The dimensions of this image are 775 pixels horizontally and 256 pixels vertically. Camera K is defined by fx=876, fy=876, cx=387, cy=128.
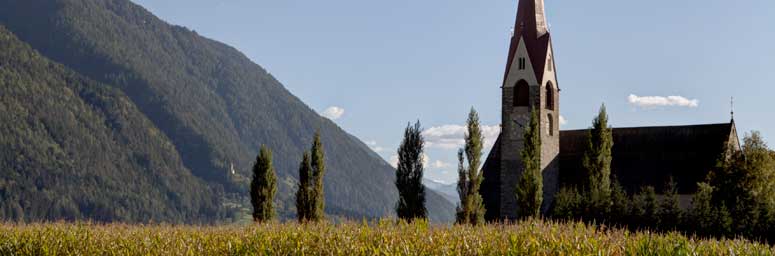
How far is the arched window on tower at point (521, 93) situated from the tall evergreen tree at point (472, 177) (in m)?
8.26

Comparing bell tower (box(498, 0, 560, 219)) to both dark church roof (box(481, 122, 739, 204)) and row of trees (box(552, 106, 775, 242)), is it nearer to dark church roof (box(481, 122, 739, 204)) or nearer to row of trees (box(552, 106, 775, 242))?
dark church roof (box(481, 122, 739, 204))

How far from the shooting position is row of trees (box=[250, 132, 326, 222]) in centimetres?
5906

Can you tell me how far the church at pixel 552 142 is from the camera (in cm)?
6444

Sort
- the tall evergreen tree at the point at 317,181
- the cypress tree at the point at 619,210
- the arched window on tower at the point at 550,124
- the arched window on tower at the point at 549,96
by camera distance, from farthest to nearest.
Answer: the arched window on tower at the point at 549,96 < the arched window on tower at the point at 550,124 < the tall evergreen tree at the point at 317,181 < the cypress tree at the point at 619,210

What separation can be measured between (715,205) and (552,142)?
A: 62.6ft

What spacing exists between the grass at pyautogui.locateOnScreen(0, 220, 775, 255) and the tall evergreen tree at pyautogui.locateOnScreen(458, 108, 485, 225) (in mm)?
35124

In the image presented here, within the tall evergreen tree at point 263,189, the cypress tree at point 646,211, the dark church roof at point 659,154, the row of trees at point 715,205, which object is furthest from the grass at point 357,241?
the dark church roof at point 659,154

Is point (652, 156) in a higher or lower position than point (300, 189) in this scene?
higher

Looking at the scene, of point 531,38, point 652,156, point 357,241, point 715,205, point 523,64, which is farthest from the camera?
point 531,38

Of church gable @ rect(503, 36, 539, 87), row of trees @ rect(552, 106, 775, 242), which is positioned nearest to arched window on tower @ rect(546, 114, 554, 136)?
church gable @ rect(503, 36, 539, 87)

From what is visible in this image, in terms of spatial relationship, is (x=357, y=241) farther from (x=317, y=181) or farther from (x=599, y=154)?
(x=599, y=154)

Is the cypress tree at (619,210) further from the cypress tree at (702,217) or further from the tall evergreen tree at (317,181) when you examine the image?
the tall evergreen tree at (317,181)

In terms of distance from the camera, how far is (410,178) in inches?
2440

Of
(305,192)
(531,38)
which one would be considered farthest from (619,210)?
(531,38)
